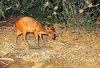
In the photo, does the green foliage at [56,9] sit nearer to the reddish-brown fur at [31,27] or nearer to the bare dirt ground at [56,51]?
the bare dirt ground at [56,51]

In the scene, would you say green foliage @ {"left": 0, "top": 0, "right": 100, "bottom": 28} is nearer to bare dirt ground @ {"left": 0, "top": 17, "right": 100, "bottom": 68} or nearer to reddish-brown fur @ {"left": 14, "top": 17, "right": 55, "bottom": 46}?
bare dirt ground @ {"left": 0, "top": 17, "right": 100, "bottom": 68}

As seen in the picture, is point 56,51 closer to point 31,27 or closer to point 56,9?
point 31,27

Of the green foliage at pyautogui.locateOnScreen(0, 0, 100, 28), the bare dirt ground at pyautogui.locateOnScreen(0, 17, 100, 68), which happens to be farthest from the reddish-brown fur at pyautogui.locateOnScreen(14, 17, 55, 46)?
the green foliage at pyautogui.locateOnScreen(0, 0, 100, 28)

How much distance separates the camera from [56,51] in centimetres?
755

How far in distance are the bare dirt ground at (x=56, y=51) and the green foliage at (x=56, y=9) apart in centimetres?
28

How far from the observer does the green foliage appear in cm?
861

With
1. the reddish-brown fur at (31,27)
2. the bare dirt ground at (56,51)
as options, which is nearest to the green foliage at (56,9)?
the bare dirt ground at (56,51)

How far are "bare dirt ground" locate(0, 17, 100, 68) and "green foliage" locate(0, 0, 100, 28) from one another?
0.28 m

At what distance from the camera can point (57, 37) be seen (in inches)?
326

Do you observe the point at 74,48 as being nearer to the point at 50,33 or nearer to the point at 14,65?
the point at 50,33

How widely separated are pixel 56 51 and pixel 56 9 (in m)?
1.64

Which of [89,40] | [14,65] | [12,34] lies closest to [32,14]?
[12,34]

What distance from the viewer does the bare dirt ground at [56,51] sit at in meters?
7.02

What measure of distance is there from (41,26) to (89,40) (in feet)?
4.15
